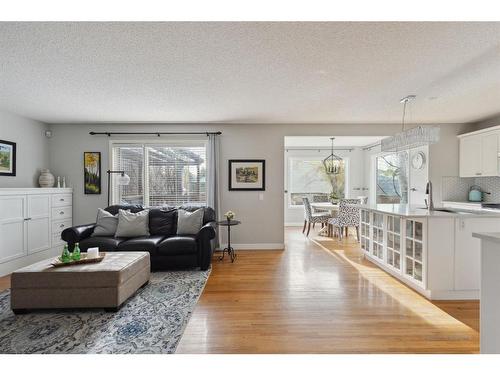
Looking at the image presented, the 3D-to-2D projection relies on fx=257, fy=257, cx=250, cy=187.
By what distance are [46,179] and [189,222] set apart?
2779mm

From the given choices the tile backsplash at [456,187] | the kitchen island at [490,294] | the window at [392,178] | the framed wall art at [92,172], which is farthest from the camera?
the window at [392,178]

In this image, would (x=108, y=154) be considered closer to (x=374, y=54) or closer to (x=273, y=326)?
(x=273, y=326)

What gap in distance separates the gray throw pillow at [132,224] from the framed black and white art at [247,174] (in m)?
1.69

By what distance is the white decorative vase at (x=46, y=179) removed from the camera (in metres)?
4.58

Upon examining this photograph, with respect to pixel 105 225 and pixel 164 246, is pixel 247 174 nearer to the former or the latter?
pixel 164 246

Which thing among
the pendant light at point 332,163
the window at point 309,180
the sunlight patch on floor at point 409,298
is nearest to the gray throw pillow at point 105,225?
the sunlight patch on floor at point 409,298

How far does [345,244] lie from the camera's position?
536 cm

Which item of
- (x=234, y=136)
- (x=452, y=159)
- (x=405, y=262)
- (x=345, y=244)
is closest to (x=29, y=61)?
(x=234, y=136)

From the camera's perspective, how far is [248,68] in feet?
8.43

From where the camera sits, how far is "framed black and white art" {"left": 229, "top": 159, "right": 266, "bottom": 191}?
4988 mm

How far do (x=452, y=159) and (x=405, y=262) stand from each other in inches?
121

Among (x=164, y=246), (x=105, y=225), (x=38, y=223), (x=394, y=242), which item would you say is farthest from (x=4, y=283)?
(x=394, y=242)

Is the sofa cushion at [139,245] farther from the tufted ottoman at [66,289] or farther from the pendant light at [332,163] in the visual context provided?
the pendant light at [332,163]

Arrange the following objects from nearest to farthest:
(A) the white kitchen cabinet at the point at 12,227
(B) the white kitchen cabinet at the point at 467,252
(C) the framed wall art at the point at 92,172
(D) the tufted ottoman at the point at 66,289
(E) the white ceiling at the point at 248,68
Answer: (E) the white ceiling at the point at 248,68 < (D) the tufted ottoman at the point at 66,289 < (B) the white kitchen cabinet at the point at 467,252 < (A) the white kitchen cabinet at the point at 12,227 < (C) the framed wall art at the point at 92,172
